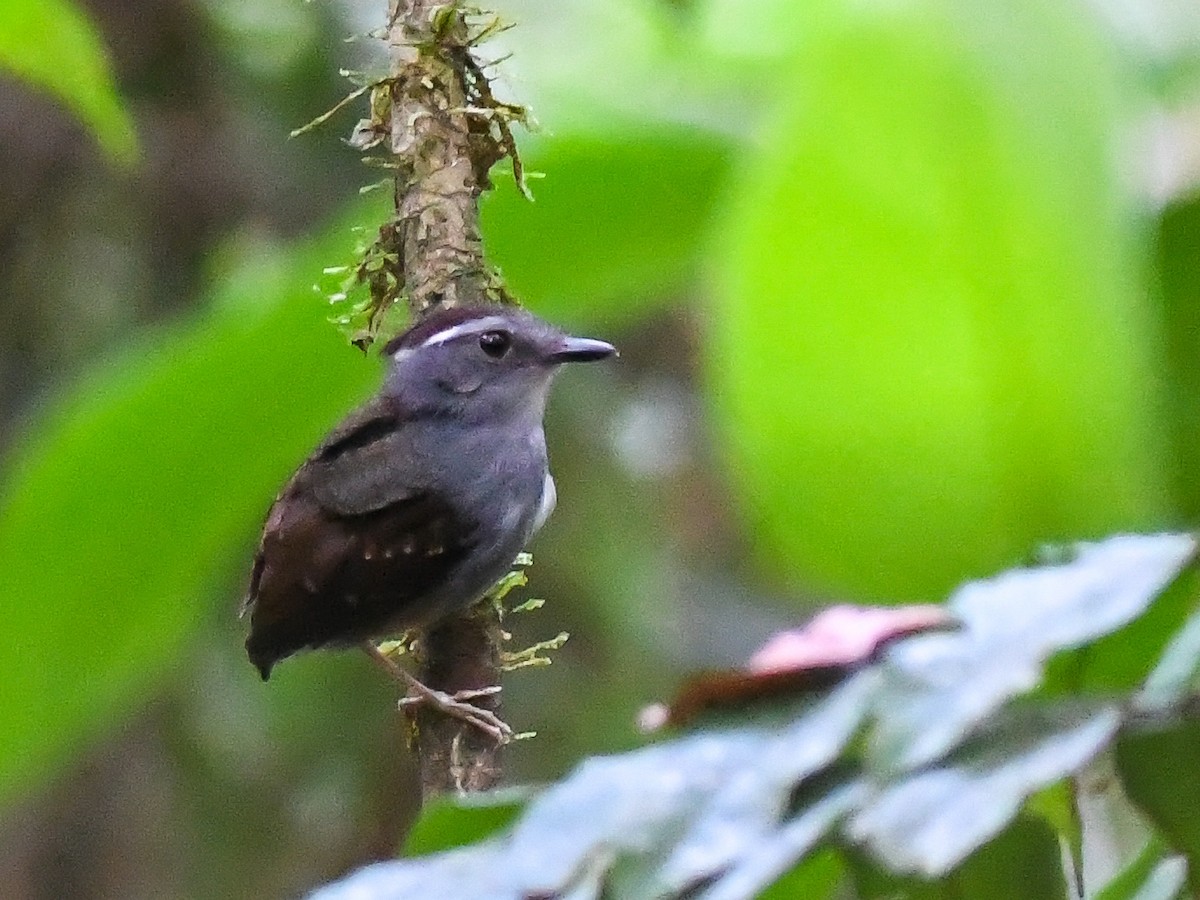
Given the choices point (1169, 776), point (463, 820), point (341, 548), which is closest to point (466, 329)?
point (341, 548)

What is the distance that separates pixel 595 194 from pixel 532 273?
172 millimetres

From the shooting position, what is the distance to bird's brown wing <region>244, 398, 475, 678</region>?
2717mm

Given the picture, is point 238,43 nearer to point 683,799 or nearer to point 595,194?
point 595,194

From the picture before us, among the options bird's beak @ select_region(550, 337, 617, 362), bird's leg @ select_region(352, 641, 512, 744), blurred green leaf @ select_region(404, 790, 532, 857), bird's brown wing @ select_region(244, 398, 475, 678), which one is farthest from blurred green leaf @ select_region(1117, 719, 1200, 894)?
bird's beak @ select_region(550, 337, 617, 362)

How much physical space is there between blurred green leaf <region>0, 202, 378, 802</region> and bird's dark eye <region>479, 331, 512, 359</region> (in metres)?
0.29

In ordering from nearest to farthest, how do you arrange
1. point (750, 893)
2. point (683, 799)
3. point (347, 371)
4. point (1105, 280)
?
point (750, 893)
point (683, 799)
point (1105, 280)
point (347, 371)

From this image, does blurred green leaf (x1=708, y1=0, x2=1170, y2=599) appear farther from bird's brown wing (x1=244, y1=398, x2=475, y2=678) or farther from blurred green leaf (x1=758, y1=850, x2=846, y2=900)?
bird's brown wing (x1=244, y1=398, x2=475, y2=678)

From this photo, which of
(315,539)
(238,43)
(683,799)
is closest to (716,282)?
(315,539)

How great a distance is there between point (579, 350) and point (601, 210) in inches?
9.4

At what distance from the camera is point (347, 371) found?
10.0 ft

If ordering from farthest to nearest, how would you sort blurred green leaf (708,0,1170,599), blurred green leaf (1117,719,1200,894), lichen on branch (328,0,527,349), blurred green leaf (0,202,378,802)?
blurred green leaf (0,202,378,802), lichen on branch (328,0,527,349), blurred green leaf (708,0,1170,599), blurred green leaf (1117,719,1200,894)

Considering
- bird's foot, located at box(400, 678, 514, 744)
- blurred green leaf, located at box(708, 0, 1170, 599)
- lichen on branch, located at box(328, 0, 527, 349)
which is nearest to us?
blurred green leaf, located at box(708, 0, 1170, 599)

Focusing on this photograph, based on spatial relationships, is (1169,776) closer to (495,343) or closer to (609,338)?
(495,343)

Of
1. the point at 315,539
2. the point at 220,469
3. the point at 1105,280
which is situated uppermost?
the point at 220,469
